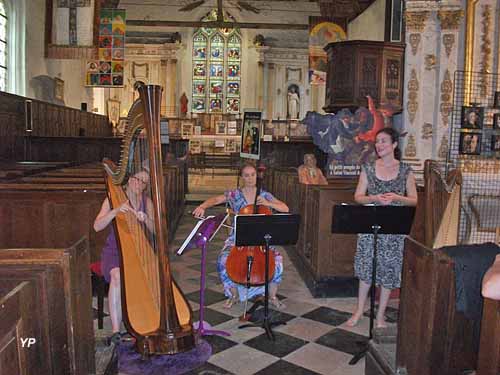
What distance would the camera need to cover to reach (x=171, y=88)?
22.6 meters

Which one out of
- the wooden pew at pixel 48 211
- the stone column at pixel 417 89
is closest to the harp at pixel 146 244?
the wooden pew at pixel 48 211

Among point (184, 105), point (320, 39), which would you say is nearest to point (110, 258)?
point (320, 39)

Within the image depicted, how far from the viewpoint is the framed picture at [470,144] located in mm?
8227

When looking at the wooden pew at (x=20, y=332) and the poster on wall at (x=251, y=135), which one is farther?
the poster on wall at (x=251, y=135)

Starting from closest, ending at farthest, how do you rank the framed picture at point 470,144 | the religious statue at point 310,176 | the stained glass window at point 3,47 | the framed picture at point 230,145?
1. the religious statue at point 310,176
2. the framed picture at point 470,144
3. the stained glass window at point 3,47
4. the framed picture at point 230,145

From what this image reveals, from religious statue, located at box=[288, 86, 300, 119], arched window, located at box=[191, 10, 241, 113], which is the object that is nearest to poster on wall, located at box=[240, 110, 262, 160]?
religious statue, located at box=[288, 86, 300, 119]

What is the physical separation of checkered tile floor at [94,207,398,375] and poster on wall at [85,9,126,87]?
8.38 metres

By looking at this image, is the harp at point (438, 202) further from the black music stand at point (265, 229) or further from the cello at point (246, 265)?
the cello at point (246, 265)

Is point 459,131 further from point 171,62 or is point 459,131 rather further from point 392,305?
point 171,62

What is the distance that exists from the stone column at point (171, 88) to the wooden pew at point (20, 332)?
2114cm

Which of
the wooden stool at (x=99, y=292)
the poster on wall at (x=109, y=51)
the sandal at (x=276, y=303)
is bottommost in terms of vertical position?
the sandal at (x=276, y=303)

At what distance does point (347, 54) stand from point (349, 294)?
20.6 ft

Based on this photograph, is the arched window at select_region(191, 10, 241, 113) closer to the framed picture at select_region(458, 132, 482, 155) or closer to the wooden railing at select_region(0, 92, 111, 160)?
the wooden railing at select_region(0, 92, 111, 160)

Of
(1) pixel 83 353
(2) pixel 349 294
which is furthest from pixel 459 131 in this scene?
(1) pixel 83 353
